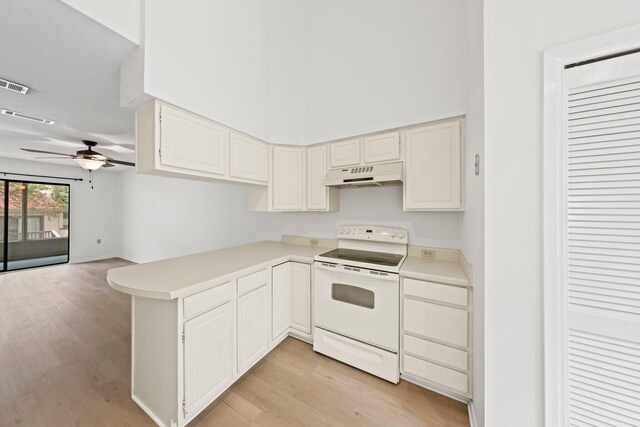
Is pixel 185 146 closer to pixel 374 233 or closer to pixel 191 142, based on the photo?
pixel 191 142

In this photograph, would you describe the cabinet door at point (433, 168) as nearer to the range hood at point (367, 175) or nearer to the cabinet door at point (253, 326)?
the range hood at point (367, 175)

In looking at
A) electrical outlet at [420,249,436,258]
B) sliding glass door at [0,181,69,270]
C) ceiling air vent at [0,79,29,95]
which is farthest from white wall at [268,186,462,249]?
sliding glass door at [0,181,69,270]

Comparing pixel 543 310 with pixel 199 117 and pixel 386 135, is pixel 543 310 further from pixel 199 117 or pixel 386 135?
pixel 199 117

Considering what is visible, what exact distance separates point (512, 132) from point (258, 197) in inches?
94.0

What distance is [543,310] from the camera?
0.98m

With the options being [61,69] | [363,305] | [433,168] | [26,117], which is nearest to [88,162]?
[26,117]

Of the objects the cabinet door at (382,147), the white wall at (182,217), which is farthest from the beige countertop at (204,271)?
the white wall at (182,217)

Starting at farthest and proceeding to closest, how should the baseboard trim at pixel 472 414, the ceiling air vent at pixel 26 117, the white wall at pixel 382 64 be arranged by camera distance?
the ceiling air vent at pixel 26 117
the white wall at pixel 382 64
the baseboard trim at pixel 472 414

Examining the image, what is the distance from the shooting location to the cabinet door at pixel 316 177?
2479mm

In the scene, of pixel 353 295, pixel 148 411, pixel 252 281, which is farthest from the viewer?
pixel 353 295

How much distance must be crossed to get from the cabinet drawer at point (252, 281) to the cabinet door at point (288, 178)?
887mm

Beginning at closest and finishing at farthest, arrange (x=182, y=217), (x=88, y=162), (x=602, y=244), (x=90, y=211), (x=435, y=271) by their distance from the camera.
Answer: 1. (x=602, y=244)
2. (x=435, y=271)
3. (x=88, y=162)
4. (x=182, y=217)
5. (x=90, y=211)

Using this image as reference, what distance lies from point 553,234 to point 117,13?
2778 mm

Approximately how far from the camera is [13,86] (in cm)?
189
